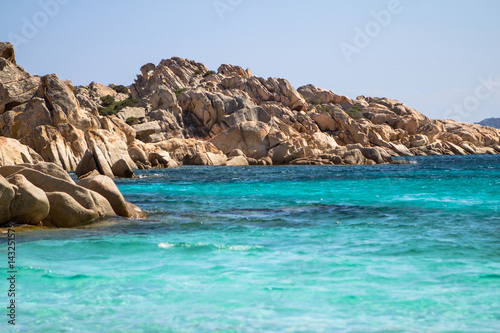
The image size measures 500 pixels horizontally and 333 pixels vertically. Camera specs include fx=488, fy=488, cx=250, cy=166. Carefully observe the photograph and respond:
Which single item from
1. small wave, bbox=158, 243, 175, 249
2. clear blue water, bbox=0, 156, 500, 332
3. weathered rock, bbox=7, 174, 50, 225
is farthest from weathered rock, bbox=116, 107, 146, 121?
small wave, bbox=158, 243, 175, 249

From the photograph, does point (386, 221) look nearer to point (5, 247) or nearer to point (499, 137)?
point (5, 247)

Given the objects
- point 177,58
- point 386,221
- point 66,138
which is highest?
point 177,58

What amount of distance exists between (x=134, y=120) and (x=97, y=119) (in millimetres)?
21279

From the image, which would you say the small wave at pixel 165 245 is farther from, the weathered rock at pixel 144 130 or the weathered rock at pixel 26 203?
the weathered rock at pixel 144 130

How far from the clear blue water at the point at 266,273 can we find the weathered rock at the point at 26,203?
2.62ft

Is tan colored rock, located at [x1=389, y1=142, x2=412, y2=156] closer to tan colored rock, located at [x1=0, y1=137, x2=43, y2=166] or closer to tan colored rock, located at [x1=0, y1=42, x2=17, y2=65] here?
tan colored rock, located at [x1=0, y1=42, x2=17, y2=65]

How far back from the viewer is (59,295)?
7.36 m

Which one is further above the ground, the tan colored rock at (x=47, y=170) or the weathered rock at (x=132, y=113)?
the weathered rock at (x=132, y=113)

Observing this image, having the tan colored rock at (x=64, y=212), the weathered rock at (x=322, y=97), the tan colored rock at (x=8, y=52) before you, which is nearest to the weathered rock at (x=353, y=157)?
the tan colored rock at (x=8, y=52)

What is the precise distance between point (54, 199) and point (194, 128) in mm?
62342

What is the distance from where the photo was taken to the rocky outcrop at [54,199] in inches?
486

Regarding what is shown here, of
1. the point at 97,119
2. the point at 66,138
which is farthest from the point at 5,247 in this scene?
the point at 97,119

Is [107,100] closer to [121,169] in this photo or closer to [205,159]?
[205,159]

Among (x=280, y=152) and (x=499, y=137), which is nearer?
(x=280, y=152)
